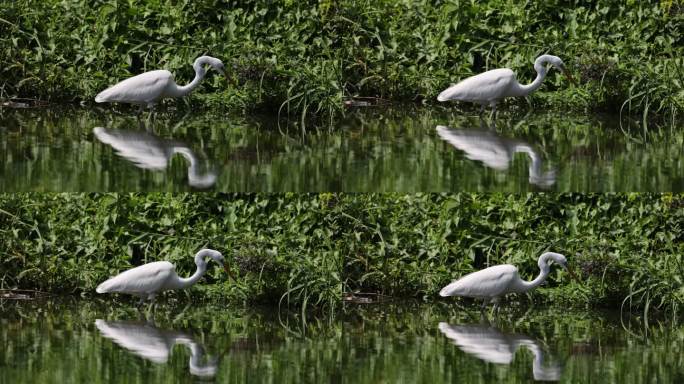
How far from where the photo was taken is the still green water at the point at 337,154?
1071 centimetres

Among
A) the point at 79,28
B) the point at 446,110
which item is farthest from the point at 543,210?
the point at 79,28

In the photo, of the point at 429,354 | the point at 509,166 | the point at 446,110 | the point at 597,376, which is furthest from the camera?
the point at 446,110

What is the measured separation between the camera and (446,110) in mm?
13352

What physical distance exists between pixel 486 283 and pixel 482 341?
3.08 feet

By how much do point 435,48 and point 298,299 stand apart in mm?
3251

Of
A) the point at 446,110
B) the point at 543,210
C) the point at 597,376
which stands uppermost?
the point at 446,110

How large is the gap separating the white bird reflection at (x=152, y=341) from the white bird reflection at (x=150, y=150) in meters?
1.06

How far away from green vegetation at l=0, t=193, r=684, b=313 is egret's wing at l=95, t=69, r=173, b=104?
0.79 m

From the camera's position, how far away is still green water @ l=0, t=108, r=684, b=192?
10711 millimetres

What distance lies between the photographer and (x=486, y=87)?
12.4 meters

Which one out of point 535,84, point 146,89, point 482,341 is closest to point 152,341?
point 482,341

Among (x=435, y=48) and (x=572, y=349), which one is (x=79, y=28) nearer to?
(x=435, y=48)

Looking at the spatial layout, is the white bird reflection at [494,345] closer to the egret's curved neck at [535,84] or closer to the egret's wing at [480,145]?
the egret's wing at [480,145]

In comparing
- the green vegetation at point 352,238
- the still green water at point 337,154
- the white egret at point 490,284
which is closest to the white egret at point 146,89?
the still green water at point 337,154
